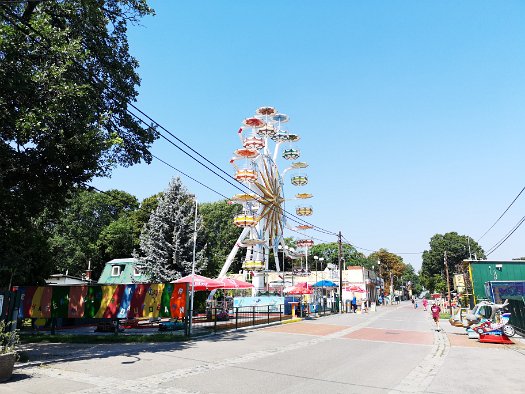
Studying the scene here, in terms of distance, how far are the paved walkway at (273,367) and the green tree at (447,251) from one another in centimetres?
8598

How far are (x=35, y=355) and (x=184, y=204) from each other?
2410cm

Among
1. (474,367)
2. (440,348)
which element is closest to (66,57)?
(474,367)

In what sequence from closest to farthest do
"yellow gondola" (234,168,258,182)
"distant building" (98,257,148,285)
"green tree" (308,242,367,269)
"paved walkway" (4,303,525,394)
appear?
"paved walkway" (4,303,525,394)
"yellow gondola" (234,168,258,182)
"distant building" (98,257,148,285)
"green tree" (308,242,367,269)

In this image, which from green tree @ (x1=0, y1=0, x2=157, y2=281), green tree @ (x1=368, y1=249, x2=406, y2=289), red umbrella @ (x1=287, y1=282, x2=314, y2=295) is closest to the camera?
green tree @ (x1=0, y1=0, x2=157, y2=281)

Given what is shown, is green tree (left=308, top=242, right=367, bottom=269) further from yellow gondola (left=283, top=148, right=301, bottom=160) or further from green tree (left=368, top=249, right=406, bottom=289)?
yellow gondola (left=283, top=148, right=301, bottom=160)

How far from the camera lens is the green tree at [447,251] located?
9612 centimetres

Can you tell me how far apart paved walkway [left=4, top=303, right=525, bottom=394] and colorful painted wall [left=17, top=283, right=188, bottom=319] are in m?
2.64

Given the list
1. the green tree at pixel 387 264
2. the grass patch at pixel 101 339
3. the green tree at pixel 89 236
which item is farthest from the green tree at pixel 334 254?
the grass patch at pixel 101 339

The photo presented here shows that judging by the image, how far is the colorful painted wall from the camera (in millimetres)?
18641

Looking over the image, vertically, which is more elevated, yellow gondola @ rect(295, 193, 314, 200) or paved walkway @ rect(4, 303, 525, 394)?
yellow gondola @ rect(295, 193, 314, 200)

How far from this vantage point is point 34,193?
1433 centimetres

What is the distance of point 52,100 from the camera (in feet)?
41.2

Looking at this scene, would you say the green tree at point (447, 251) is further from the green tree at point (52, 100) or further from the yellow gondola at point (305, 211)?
the green tree at point (52, 100)

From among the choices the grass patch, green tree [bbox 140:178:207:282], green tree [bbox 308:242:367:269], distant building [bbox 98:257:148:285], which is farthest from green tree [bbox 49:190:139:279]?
green tree [bbox 308:242:367:269]
